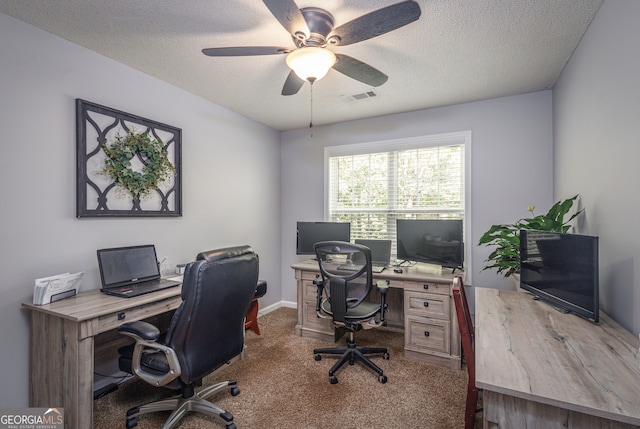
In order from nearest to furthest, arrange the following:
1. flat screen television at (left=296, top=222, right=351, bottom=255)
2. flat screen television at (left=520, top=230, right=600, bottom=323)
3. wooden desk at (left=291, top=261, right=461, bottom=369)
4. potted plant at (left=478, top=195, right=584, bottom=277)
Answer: flat screen television at (left=520, top=230, right=600, bottom=323)
potted plant at (left=478, top=195, right=584, bottom=277)
wooden desk at (left=291, top=261, right=461, bottom=369)
flat screen television at (left=296, top=222, right=351, bottom=255)

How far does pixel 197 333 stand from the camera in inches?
65.4

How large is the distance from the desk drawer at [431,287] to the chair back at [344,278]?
0.52 meters

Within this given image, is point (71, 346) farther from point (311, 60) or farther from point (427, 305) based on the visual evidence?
point (427, 305)

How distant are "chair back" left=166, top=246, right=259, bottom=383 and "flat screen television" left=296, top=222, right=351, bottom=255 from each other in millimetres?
1692

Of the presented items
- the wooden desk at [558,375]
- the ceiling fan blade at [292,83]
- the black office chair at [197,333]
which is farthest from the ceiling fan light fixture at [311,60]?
the wooden desk at [558,375]

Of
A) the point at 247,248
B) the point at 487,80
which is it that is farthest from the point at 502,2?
the point at 247,248

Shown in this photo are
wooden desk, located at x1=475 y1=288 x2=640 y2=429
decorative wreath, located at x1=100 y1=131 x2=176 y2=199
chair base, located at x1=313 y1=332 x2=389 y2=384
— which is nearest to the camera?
wooden desk, located at x1=475 y1=288 x2=640 y2=429

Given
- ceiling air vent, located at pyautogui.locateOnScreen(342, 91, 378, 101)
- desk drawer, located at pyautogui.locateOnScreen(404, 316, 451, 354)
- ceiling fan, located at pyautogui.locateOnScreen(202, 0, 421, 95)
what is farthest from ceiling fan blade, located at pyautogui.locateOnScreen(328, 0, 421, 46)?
desk drawer, located at pyautogui.locateOnScreen(404, 316, 451, 354)

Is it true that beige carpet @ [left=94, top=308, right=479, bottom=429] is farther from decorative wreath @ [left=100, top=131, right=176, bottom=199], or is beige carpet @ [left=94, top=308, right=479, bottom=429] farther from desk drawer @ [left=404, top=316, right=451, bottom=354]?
decorative wreath @ [left=100, top=131, right=176, bottom=199]

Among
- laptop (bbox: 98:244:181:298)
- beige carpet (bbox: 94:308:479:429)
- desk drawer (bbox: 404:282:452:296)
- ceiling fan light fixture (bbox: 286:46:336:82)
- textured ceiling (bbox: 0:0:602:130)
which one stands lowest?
beige carpet (bbox: 94:308:479:429)

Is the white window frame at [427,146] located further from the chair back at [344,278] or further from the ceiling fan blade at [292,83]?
the ceiling fan blade at [292,83]

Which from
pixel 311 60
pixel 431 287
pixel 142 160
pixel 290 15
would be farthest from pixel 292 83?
pixel 431 287

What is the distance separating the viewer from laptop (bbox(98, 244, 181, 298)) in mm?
2133

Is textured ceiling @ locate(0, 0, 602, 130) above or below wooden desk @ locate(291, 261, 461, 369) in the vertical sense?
above
